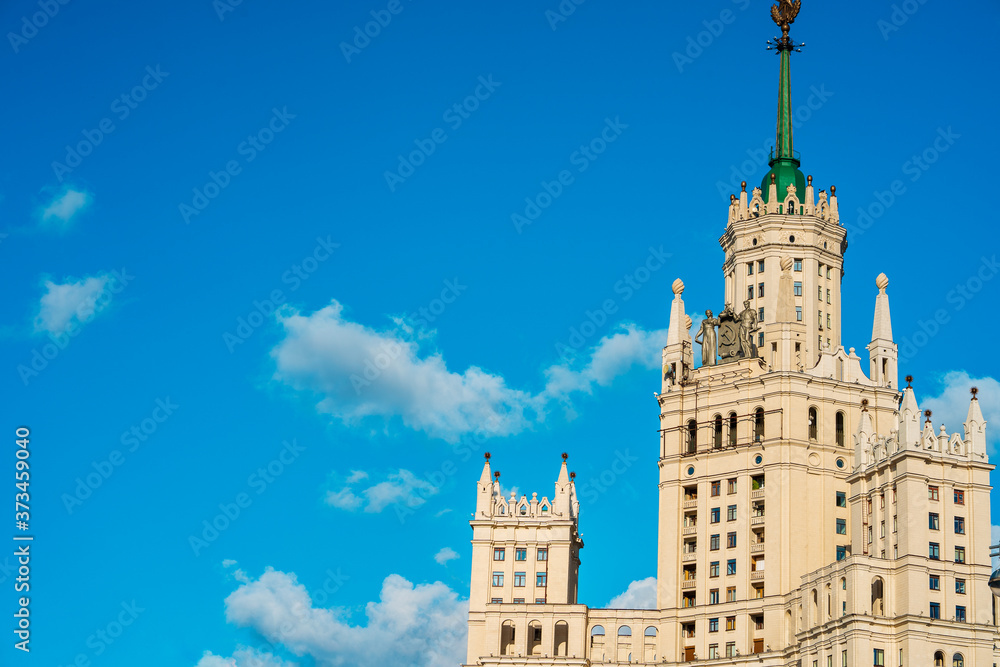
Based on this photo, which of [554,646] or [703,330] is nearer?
[554,646]

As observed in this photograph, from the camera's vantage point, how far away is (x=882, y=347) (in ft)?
588

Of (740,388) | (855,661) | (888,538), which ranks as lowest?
(855,661)

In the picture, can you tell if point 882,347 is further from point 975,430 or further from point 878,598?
point 878,598

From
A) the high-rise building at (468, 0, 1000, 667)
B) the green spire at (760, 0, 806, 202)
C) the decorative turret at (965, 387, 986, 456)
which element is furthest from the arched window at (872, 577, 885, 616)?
the green spire at (760, 0, 806, 202)

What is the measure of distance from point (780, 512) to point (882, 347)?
Result: 2110 cm

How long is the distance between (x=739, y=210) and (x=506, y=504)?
39436 mm

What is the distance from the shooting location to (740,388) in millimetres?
177875

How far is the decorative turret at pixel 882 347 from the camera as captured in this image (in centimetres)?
17788

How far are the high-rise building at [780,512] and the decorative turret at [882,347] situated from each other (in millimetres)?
203

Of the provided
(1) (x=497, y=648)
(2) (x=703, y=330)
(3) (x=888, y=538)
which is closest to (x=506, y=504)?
(1) (x=497, y=648)

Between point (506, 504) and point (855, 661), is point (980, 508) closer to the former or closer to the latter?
point (855, 661)

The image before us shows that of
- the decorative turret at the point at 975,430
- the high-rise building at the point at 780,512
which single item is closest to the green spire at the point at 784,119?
the high-rise building at the point at 780,512

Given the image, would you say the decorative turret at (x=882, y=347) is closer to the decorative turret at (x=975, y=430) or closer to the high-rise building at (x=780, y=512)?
the high-rise building at (x=780, y=512)

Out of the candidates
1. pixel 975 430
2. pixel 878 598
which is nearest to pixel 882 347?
pixel 975 430
